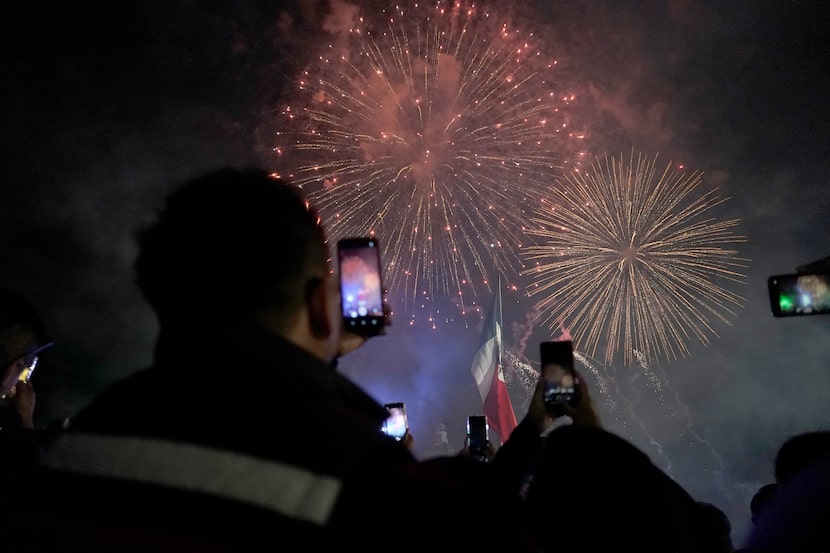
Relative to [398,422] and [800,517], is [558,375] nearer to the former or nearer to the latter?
[800,517]

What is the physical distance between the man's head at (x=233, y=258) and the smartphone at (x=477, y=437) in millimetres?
5697

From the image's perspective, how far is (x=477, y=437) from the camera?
23.7 feet

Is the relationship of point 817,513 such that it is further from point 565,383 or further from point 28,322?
point 28,322

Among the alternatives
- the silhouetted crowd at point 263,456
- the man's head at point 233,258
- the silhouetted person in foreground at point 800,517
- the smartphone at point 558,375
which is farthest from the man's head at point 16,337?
the silhouetted person in foreground at point 800,517

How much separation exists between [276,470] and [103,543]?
50 centimetres

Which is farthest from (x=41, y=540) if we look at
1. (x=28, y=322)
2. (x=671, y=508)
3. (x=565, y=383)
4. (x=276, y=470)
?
(x=28, y=322)

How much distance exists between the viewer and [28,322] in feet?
14.9

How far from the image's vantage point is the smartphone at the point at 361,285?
8.74 feet

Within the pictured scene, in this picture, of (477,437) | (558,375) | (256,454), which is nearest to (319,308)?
Result: (256,454)

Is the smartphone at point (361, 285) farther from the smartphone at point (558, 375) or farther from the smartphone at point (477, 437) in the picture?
the smartphone at point (477, 437)

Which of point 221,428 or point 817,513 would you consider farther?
point 817,513

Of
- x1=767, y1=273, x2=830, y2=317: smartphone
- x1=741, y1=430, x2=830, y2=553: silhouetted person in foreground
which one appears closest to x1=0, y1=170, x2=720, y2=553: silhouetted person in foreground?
x1=741, y1=430, x2=830, y2=553: silhouetted person in foreground

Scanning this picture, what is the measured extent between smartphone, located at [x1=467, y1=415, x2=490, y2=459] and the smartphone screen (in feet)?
12.1

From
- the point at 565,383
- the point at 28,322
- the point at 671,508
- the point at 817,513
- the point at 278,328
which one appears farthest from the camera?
the point at 28,322
